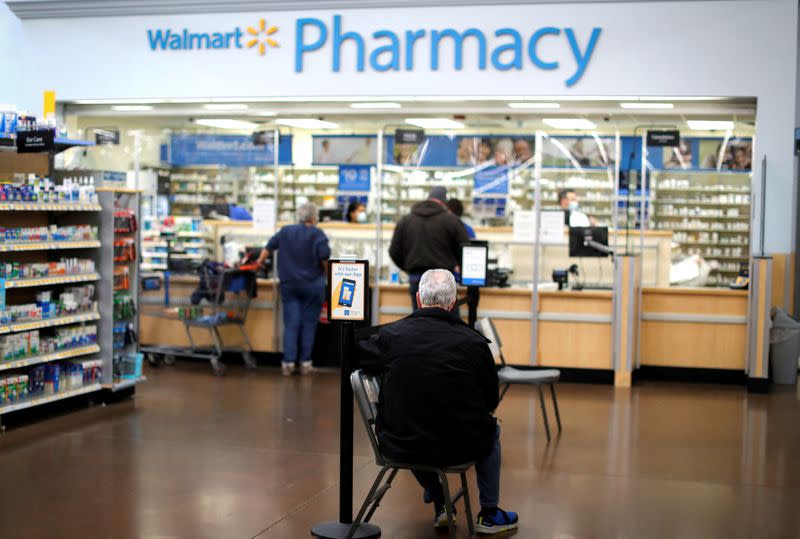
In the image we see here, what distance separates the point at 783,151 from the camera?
9.96 m

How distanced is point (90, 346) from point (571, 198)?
6501mm

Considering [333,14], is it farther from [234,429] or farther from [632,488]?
[632,488]

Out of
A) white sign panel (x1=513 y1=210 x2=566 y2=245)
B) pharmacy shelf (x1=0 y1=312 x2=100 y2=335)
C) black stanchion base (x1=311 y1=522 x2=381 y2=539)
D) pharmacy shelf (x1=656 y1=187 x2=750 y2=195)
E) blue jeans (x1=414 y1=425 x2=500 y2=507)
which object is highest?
pharmacy shelf (x1=656 y1=187 x2=750 y2=195)

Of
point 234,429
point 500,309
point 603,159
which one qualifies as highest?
point 603,159

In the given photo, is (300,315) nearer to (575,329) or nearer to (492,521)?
(575,329)

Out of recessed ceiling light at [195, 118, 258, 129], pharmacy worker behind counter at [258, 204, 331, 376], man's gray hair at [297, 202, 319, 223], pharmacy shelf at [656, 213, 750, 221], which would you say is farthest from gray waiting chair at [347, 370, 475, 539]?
pharmacy shelf at [656, 213, 750, 221]

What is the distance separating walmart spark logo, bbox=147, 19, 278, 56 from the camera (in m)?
11.0

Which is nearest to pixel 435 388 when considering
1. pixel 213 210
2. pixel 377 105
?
pixel 377 105

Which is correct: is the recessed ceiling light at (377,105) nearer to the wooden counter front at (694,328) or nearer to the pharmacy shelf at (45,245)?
the wooden counter front at (694,328)

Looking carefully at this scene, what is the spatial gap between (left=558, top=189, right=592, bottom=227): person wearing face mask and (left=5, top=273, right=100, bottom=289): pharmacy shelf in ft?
17.1

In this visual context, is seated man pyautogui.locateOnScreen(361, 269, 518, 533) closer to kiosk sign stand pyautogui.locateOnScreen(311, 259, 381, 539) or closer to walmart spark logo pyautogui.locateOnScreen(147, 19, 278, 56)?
kiosk sign stand pyautogui.locateOnScreen(311, 259, 381, 539)

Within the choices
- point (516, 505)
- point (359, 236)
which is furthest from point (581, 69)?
point (516, 505)

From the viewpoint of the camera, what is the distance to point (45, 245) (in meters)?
7.59

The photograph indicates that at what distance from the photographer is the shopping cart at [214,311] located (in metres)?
10.4
